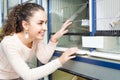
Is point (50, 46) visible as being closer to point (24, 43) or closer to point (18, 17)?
point (24, 43)

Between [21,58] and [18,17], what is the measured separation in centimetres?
30

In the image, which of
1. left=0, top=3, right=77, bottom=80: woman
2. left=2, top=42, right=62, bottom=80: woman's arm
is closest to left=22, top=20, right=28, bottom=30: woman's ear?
left=0, top=3, right=77, bottom=80: woman

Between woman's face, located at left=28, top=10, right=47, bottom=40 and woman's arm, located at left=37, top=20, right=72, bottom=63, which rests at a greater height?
woman's face, located at left=28, top=10, right=47, bottom=40

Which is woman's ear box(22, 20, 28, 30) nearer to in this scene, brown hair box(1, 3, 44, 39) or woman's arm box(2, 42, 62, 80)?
brown hair box(1, 3, 44, 39)

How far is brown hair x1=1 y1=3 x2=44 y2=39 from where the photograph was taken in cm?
137

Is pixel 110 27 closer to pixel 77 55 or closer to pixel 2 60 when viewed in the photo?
pixel 77 55

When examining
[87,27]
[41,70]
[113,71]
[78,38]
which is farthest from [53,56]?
[113,71]

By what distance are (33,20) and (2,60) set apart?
42 centimetres

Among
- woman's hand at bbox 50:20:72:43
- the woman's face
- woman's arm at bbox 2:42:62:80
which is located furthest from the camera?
woman's hand at bbox 50:20:72:43

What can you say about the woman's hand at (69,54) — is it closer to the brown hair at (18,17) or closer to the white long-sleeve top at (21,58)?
the white long-sleeve top at (21,58)

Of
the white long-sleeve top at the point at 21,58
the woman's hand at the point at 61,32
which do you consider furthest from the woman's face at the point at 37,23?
the woman's hand at the point at 61,32

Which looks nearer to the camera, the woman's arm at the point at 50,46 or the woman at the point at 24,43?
the woman at the point at 24,43

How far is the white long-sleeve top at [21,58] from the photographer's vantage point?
1234 millimetres

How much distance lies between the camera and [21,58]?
129cm
